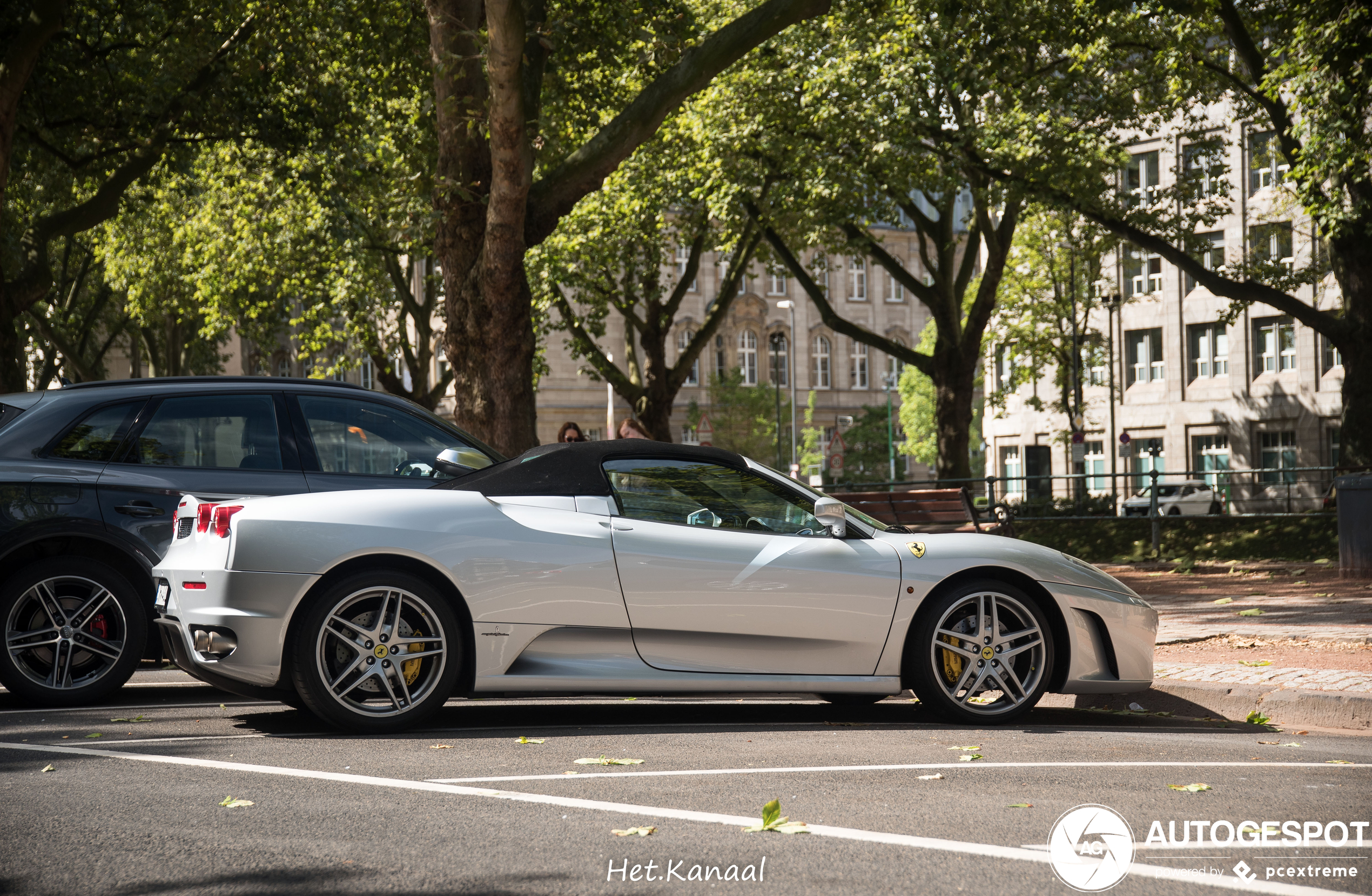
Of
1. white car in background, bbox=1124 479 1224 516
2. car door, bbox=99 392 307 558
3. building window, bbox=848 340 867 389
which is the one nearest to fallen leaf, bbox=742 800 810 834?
car door, bbox=99 392 307 558

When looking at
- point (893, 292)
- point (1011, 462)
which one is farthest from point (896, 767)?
point (893, 292)

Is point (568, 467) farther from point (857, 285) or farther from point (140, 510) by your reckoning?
point (857, 285)

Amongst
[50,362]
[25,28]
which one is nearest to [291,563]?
[25,28]

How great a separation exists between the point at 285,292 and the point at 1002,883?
3232 cm

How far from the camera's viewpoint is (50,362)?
40.2 metres

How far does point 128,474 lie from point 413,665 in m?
2.34

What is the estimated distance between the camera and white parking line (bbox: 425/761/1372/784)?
203 inches

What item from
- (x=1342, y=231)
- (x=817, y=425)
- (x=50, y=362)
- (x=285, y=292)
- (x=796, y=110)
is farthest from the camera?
(x=817, y=425)

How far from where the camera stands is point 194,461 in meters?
7.64

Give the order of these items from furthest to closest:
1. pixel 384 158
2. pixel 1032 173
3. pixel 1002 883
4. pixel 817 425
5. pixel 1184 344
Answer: pixel 817 425
pixel 1184 344
pixel 384 158
pixel 1032 173
pixel 1002 883

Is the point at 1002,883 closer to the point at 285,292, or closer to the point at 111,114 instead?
the point at 111,114

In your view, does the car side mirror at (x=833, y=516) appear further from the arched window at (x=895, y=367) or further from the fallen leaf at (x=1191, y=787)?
the arched window at (x=895, y=367)

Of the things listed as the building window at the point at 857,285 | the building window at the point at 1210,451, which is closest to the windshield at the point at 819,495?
the building window at the point at 1210,451

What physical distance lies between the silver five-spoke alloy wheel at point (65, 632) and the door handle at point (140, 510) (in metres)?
0.40
